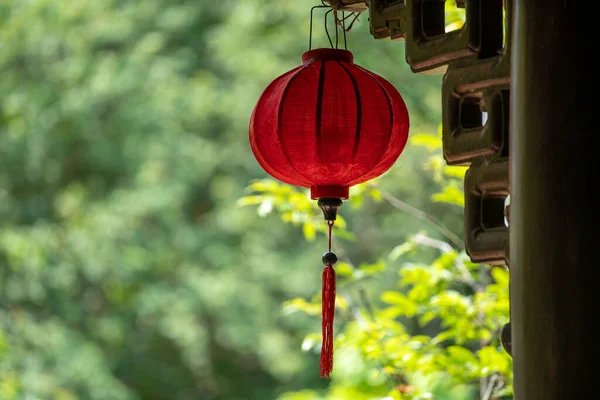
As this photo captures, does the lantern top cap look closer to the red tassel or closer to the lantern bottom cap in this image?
the lantern bottom cap

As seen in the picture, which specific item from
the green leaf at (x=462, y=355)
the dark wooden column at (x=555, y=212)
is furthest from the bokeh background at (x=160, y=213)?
the dark wooden column at (x=555, y=212)

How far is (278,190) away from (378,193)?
0.25 m

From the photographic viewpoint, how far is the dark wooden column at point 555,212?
1.02 metres

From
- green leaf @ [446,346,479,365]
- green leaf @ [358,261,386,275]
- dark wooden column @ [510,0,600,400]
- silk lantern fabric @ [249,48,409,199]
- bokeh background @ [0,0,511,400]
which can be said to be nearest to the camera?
dark wooden column @ [510,0,600,400]

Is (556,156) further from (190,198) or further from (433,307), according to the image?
(190,198)

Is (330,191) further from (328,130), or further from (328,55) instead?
(328,55)

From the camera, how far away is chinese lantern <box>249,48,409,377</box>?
1.44 m

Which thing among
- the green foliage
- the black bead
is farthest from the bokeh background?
the black bead

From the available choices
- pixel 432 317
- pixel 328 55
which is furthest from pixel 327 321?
pixel 432 317

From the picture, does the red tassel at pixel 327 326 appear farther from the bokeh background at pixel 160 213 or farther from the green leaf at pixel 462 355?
the bokeh background at pixel 160 213

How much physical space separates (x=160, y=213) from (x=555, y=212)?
4.76 metres

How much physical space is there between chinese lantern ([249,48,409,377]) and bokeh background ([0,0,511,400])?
13.1 ft

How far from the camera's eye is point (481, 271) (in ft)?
7.31

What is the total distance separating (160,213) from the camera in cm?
566
